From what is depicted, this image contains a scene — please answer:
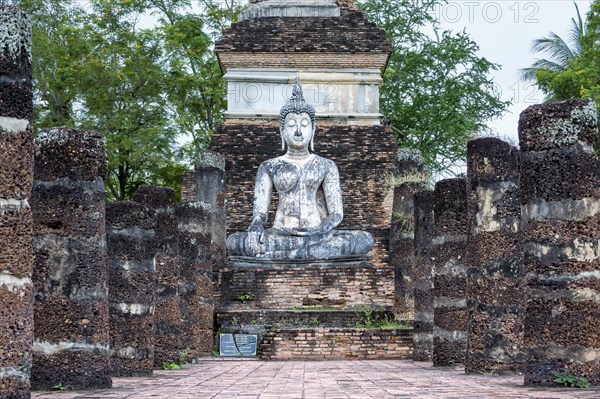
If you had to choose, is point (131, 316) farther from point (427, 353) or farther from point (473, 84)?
point (473, 84)

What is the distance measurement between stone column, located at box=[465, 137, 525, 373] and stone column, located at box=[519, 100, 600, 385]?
182cm

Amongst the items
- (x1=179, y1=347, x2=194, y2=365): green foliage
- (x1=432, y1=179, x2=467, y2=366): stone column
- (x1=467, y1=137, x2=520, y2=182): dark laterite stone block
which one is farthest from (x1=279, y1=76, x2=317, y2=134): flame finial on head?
(x1=467, y1=137, x2=520, y2=182): dark laterite stone block

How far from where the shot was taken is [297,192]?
22547 millimetres

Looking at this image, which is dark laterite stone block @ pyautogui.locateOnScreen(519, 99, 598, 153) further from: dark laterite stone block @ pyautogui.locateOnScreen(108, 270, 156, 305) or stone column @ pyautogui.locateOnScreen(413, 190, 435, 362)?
stone column @ pyautogui.locateOnScreen(413, 190, 435, 362)

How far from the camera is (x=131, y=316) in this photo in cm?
1150

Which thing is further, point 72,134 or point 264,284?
point 264,284

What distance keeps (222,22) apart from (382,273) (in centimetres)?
1364

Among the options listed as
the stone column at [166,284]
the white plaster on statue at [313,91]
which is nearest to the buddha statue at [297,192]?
the white plaster on statue at [313,91]

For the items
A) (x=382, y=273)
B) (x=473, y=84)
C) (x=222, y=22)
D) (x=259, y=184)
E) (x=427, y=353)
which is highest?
(x=222, y=22)

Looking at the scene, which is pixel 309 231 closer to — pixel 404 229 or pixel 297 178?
pixel 297 178

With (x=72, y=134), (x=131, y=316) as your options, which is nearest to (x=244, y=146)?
(x=131, y=316)

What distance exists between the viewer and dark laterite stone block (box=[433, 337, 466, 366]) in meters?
13.2

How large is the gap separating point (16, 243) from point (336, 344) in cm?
1035

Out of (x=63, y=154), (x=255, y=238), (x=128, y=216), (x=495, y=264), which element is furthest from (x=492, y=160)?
(x=255, y=238)
